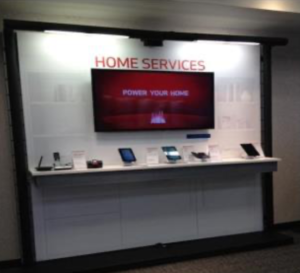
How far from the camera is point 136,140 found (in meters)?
3.58

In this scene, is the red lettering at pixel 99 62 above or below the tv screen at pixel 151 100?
above

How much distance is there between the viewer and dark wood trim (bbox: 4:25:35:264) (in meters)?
3.04

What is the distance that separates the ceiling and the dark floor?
103 inches

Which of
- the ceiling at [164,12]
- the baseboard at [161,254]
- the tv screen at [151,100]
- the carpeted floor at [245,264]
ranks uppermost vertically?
the ceiling at [164,12]

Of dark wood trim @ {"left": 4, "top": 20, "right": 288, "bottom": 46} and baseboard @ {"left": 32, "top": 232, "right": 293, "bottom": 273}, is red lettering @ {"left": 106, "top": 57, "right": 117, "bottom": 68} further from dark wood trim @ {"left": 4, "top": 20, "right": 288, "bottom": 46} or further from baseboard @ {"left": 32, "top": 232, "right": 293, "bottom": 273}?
baseboard @ {"left": 32, "top": 232, "right": 293, "bottom": 273}

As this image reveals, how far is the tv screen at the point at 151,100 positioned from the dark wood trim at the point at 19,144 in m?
0.76

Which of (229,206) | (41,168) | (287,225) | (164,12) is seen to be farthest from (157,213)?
(164,12)

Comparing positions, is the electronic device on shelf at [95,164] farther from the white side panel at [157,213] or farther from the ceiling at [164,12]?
the ceiling at [164,12]

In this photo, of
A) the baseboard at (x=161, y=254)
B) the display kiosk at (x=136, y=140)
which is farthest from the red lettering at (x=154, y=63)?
the baseboard at (x=161, y=254)

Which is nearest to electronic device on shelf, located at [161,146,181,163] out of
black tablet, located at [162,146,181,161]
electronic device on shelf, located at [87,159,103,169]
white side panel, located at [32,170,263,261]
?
black tablet, located at [162,146,181,161]

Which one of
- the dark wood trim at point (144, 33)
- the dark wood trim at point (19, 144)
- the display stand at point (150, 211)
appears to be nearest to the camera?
the dark wood trim at point (144, 33)

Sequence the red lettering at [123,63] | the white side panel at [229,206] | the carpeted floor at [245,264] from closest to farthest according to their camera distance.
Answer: the carpeted floor at [245,264], the red lettering at [123,63], the white side panel at [229,206]

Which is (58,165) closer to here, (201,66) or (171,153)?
(171,153)

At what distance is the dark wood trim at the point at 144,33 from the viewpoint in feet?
9.60
